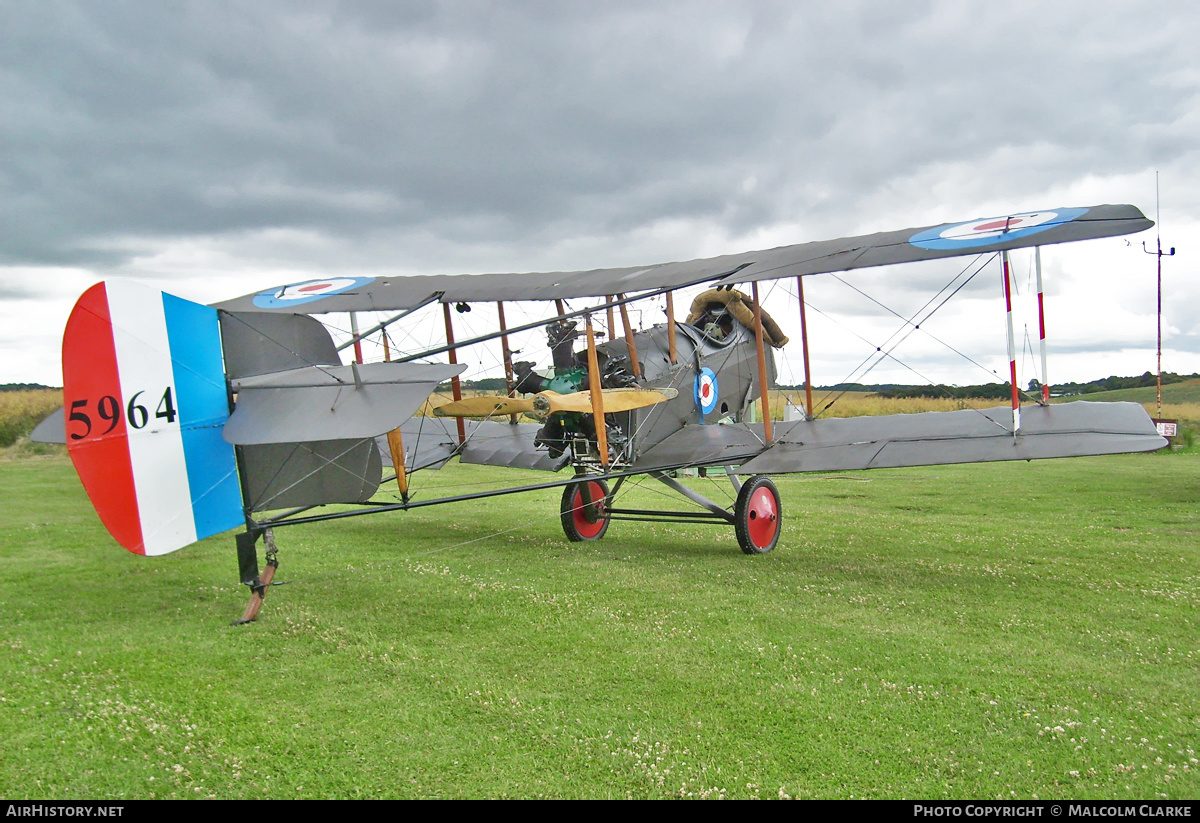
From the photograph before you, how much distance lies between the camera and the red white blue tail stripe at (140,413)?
15.4 ft

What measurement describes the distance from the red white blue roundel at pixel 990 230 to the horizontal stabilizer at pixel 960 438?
5.79ft

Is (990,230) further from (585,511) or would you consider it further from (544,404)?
(585,511)

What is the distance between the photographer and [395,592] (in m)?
6.61

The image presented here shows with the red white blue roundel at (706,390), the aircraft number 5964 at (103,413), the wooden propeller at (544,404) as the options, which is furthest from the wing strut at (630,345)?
the aircraft number 5964 at (103,413)

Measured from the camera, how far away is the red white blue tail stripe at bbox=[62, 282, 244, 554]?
4.69 metres

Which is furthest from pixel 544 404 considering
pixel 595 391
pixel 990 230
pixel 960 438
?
pixel 990 230

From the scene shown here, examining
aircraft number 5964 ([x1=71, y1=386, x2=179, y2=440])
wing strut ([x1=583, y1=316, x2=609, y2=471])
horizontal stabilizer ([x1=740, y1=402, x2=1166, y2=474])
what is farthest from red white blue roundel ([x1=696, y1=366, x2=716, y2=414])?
aircraft number 5964 ([x1=71, y1=386, x2=179, y2=440])

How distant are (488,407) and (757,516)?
3.43m

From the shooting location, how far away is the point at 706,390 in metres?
9.14

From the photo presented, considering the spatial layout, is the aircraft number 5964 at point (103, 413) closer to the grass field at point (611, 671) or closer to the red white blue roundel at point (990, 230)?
the grass field at point (611, 671)

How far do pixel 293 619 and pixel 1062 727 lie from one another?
4.94 meters
